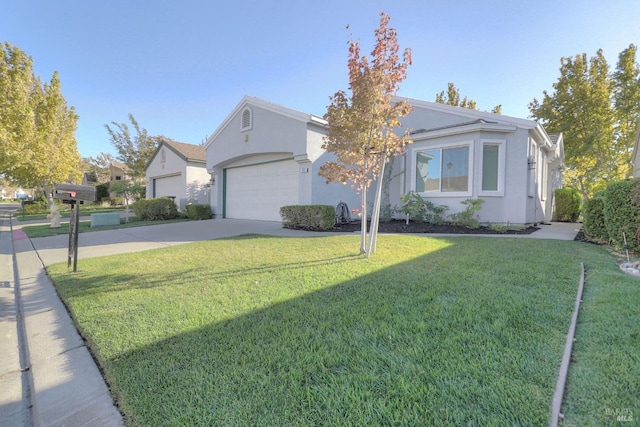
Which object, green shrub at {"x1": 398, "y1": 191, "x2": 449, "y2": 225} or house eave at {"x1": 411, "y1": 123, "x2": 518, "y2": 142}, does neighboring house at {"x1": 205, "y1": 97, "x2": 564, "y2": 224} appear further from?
green shrub at {"x1": 398, "y1": 191, "x2": 449, "y2": 225}

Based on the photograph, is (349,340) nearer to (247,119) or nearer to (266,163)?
(266,163)

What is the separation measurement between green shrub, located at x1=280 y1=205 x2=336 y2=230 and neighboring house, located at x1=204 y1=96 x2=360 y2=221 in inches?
31.7

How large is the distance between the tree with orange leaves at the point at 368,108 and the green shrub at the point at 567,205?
13.5 m

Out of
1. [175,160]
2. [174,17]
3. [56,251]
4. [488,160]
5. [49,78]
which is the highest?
[49,78]

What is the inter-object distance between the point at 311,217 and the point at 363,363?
7565mm

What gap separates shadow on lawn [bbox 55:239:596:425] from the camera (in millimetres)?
1549

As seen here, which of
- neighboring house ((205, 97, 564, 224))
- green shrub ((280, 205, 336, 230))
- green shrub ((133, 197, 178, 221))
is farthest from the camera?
green shrub ((133, 197, 178, 221))

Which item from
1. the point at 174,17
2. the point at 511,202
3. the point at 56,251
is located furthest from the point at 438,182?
the point at 56,251

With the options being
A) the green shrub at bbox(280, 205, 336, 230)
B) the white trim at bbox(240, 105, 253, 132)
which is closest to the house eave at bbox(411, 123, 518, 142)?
the green shrub at bbox(280, 205, 336, 230)

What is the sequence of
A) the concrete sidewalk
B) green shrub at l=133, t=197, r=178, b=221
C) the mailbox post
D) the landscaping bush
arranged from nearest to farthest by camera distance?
the concrete sidewalk < the mailbox post < green shrub at l=133, t=197, r=178, b=221 < the landscaping bush

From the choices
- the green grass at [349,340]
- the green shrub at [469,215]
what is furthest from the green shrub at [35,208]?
the green shrub at [469,215]

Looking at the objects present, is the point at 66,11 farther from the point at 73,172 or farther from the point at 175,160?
the point at 73,172

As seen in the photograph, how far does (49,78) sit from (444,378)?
27282mm

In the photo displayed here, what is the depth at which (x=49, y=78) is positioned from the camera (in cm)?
1878
